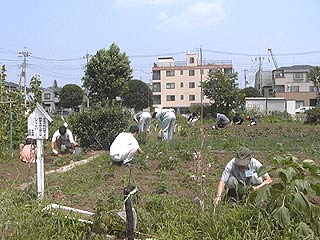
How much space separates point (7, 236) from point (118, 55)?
25410mm

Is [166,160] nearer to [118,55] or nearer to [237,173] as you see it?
[237,173]

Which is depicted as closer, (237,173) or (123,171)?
(237,173)

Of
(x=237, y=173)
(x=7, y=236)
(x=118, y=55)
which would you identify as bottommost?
(x=7, y=236)

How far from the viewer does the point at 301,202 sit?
396 centimetres

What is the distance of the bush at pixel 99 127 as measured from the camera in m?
13.5

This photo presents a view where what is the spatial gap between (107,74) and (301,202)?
25.5 m

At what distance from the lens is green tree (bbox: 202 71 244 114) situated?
99.0 ft

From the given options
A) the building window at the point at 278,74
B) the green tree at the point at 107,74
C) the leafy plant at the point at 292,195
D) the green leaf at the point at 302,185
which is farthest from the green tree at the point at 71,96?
the green leaf at the point at 302,185

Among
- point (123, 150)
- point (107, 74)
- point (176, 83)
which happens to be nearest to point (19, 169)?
point (123, 150)

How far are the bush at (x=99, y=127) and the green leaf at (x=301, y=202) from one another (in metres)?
9.85

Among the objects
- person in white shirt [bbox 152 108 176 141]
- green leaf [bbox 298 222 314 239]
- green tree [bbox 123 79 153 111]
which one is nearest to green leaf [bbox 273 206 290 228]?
green leaf [bbox 298 222 314 239]

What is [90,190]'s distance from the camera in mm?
7297

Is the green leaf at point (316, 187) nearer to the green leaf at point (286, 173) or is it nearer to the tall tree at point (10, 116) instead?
the green leaf at point (286, 173)

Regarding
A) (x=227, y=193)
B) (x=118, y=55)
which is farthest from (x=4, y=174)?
(x=118, y=55)
